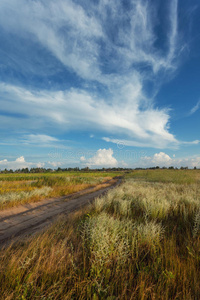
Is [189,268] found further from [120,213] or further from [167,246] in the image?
[120,213]

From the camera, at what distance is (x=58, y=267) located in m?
2.30

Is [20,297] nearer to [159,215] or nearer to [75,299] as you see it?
[75,299]

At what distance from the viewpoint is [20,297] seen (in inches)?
70.0

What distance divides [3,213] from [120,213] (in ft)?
20.4

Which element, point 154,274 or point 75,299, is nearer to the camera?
point 75,299

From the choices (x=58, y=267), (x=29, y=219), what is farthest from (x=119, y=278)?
(x=29, y=219)

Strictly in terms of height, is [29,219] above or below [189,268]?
below

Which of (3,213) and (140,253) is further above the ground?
(140,253)

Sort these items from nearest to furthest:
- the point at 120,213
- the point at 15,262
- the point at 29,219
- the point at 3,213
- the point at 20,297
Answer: the point at 20,297 < the point at 15,262 < the point at 120,213 < the point at 29,219 < the point at 3,213

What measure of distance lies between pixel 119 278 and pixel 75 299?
72cm

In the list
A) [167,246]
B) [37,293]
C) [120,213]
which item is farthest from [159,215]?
[37,293]

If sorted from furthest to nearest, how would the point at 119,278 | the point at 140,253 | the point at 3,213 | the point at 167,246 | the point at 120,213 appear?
the point at 3,213, the point at 120,213, the point at 167,246, the point at 140,253, the point at 119,278

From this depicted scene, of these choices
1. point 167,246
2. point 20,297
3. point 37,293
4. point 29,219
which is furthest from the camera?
point 29,219

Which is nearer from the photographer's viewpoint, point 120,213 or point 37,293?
point 37,293
